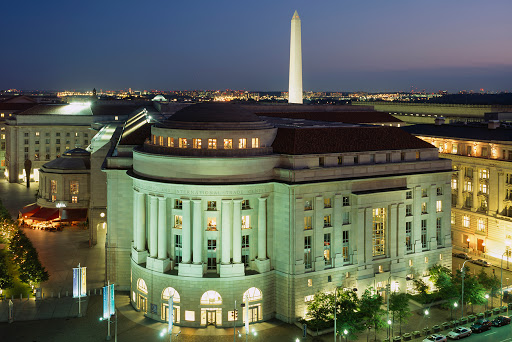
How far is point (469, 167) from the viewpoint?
4230 inches

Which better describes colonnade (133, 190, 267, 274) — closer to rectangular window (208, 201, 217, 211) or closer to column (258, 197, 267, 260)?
column (258, 197, 267, 260)

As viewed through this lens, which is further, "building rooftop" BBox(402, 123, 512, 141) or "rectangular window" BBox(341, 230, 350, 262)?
"building rooftop" BBox(402, 123, 512, 141)

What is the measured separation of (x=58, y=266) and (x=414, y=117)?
4157 inches

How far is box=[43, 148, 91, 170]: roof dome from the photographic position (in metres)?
131

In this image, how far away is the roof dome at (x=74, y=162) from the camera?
13062 cm

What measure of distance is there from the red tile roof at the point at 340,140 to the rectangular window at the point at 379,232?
8840 millimetres

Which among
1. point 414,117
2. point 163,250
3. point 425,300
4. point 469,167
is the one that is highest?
point 414,117

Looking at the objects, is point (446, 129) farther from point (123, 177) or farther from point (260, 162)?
point (123, 177)

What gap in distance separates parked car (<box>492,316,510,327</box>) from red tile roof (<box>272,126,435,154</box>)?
84.5ft

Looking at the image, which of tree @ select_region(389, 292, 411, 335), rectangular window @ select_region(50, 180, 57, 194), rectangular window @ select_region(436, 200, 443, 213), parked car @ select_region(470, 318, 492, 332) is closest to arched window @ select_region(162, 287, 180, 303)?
tree @ select_region(389, 292, 411, 335)

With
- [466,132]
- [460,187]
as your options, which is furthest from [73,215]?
[466,132]

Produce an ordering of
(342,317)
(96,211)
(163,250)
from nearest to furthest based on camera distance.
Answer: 1. (342,317)
2. (163,250)
3. (96,211)

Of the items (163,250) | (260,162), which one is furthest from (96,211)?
(260,162)

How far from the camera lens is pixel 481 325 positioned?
228 feet
